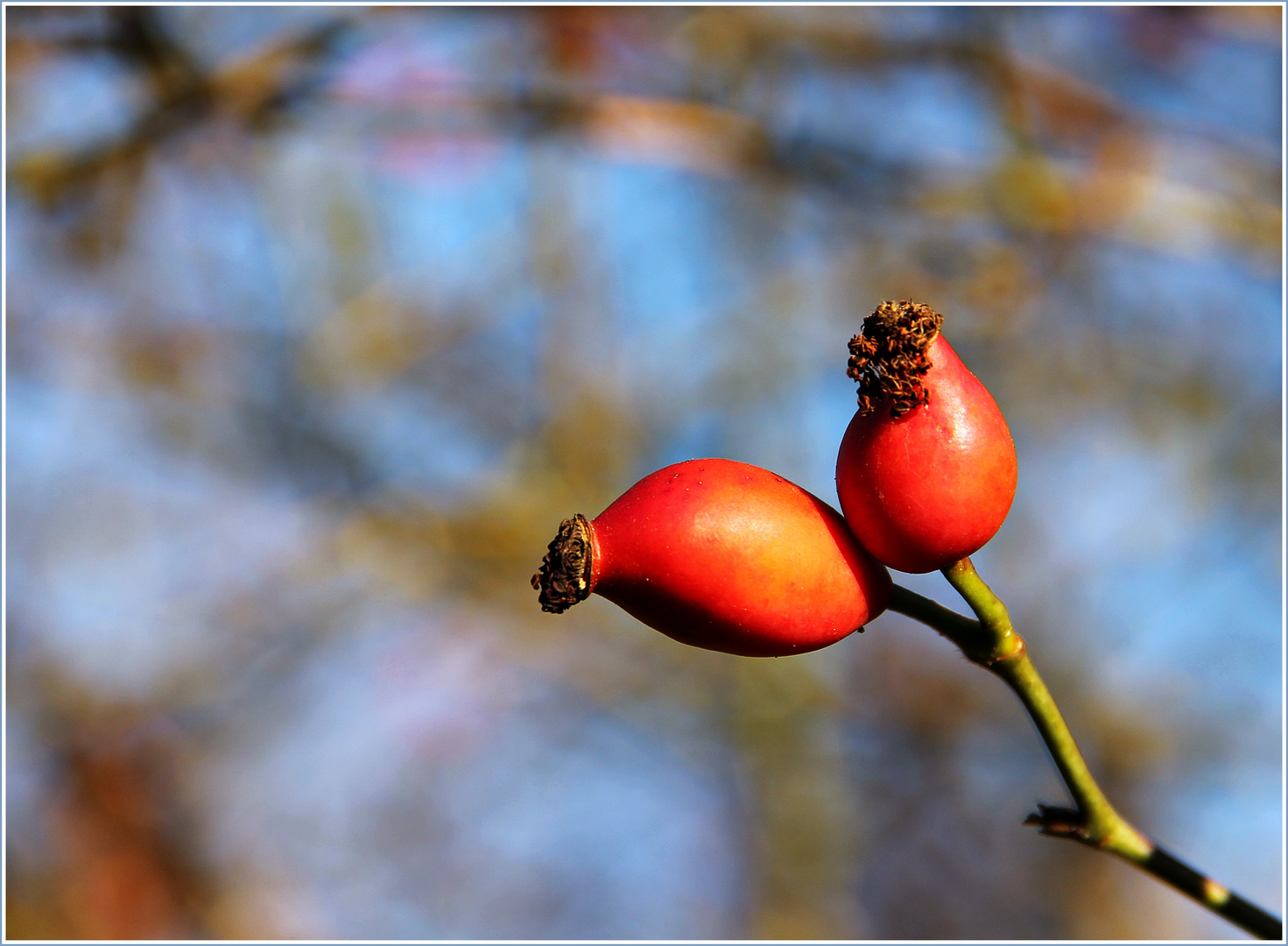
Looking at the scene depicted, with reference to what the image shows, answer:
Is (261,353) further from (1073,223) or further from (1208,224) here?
(1208,224)

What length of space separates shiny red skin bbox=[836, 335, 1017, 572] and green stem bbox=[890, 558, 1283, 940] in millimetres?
81

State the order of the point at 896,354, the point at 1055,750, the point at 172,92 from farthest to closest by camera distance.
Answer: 1. the point at 172,92
2. the point at 1055,750
3. the point at 896,354

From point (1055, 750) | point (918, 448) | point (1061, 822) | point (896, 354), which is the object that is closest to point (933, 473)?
point (918, 448)

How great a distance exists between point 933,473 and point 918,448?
1.3 inches

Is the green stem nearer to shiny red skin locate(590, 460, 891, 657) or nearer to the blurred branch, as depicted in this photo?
shiny red skin locate(590, 460, 891, 657)

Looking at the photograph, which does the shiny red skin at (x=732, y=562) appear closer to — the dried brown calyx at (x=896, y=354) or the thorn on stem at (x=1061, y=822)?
the dried brown calyx at (x=896, y=354)

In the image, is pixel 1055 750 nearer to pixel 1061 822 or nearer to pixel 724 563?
pixel 1061 822

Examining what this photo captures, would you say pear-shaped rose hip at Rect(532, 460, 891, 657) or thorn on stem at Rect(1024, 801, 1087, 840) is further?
thorn on stem at Rect(1024, 801, 1087, 840)

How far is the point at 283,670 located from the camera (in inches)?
241

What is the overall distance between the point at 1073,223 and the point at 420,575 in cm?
383

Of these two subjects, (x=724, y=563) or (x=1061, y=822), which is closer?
(x=724, y=563)

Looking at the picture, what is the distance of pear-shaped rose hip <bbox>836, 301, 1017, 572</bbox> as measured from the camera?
1.18 m

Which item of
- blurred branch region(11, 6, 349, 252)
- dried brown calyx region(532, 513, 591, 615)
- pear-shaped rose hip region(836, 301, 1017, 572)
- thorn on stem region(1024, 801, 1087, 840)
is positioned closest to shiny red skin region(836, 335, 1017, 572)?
pear-shaped rose hip region(836, 301, 1017, 572)

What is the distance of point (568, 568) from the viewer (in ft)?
4.06
